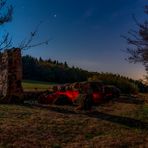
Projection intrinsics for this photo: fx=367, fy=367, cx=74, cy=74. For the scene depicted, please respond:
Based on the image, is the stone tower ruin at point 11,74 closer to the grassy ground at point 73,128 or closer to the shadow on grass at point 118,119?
the grassy ground at point 73,128

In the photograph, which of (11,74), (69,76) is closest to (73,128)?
(11,74)

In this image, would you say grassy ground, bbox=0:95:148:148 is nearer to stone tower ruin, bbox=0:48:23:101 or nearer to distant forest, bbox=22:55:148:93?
stone tower ruin, bbox=0:48:23:101

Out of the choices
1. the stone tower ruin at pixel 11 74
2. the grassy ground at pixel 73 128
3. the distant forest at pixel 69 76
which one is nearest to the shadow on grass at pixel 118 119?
the grassy ground at pixel 73 128

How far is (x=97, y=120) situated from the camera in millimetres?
12367

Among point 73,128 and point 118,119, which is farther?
point 118,119

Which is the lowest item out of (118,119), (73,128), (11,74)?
(73,128)

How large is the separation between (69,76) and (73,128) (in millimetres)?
22383

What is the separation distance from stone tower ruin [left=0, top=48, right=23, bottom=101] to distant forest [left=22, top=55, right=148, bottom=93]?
783cm

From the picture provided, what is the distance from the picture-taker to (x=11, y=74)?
61.1ft

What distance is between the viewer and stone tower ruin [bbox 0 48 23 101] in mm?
18312

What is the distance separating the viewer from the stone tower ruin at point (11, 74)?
18.3 m

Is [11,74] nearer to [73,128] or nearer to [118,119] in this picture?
[118,119]

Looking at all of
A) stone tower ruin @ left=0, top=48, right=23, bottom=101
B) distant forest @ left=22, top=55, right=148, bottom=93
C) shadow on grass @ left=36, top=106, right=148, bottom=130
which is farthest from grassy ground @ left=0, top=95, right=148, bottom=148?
distant forest @ left=22, top=55, right=148, bottom=93

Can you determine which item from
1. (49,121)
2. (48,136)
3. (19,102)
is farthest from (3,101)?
(48,136)
